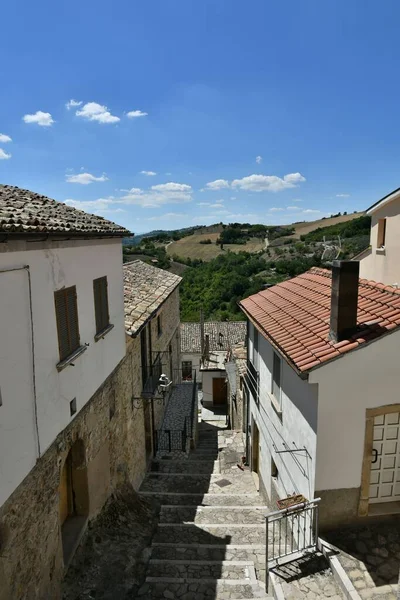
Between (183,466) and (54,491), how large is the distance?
8.67 meters

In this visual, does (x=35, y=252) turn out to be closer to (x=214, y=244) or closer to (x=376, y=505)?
(x=376, y=505)

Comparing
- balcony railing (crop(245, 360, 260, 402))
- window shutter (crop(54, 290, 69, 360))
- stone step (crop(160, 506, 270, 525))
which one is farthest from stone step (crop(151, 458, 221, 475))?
window shutter (crop(54, 290, 69, 360))

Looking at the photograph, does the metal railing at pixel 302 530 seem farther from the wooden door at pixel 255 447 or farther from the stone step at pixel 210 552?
the wooden door at pixel 255 447

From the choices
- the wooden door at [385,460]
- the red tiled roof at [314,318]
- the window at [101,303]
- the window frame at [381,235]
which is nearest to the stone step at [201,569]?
the wooden door at [385,460]

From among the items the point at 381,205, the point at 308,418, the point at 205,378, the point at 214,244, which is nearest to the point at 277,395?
the point at 308,418

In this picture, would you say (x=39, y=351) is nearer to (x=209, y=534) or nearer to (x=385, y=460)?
(x=385, y=460)

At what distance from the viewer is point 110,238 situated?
8.98 metres

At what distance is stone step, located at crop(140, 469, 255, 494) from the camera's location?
1215 centimetres

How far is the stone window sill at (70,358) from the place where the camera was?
6.15 metres

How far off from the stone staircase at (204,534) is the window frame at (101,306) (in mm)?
4852

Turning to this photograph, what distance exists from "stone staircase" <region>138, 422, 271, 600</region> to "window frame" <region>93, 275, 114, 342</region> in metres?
4.85

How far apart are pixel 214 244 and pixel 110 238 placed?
86.4 meters

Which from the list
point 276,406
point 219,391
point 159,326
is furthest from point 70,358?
point 219,391

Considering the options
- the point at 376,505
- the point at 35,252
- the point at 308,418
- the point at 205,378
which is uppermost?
the point at 35,252
